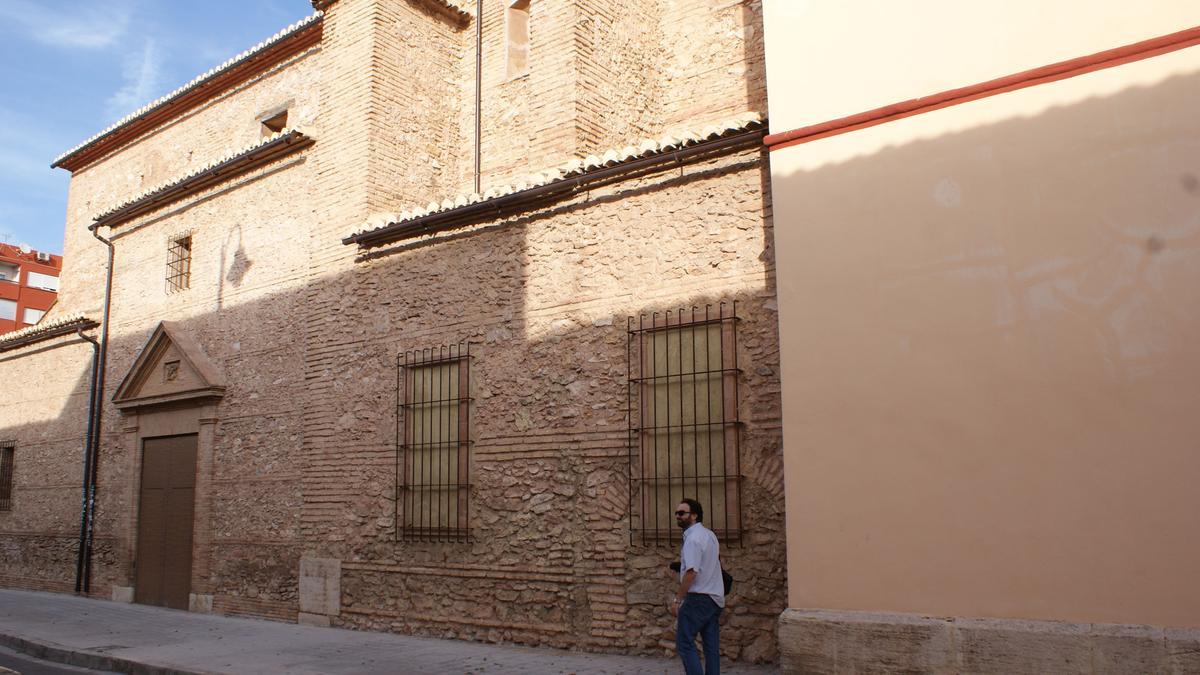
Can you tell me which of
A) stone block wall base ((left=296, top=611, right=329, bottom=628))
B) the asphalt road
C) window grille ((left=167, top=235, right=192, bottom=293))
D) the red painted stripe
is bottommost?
the asphalt road

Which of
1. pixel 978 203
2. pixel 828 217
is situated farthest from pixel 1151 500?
pixel 828 217

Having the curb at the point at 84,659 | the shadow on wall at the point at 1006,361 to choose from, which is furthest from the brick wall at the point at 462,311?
the curb at the point at 84,659

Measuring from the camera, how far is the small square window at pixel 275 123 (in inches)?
516

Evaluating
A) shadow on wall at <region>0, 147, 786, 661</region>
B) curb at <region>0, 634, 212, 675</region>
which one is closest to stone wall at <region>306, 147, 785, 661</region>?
shadow on wall at <region>0, 147, 786, 661</region>

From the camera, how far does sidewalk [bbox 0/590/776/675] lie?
7094 millimetres

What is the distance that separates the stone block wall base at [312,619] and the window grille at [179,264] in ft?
18.1

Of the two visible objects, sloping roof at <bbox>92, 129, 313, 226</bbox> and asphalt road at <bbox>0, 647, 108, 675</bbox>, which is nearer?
asphalt road at <bbox>0, 647, 108, 675</bbox>

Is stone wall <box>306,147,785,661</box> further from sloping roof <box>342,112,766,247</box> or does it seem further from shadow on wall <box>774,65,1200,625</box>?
shadow on wall <box>774,65,1200,625</box>

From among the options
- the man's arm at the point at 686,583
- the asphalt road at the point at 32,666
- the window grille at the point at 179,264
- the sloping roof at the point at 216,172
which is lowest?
the asphalt road at the point at 32,666

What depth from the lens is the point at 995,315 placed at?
5711mm

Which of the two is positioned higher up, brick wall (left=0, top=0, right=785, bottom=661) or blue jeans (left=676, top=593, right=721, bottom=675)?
brick wall (left=0, top=0, right=785, bottom=661)

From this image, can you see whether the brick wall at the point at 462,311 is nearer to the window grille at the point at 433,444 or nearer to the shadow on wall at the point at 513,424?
the shadow on wall at the point at 513,424

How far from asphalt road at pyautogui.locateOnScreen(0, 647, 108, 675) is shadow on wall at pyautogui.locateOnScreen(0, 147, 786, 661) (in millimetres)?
2433

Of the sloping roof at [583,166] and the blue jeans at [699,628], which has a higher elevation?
the sloping roof at [583,166]
